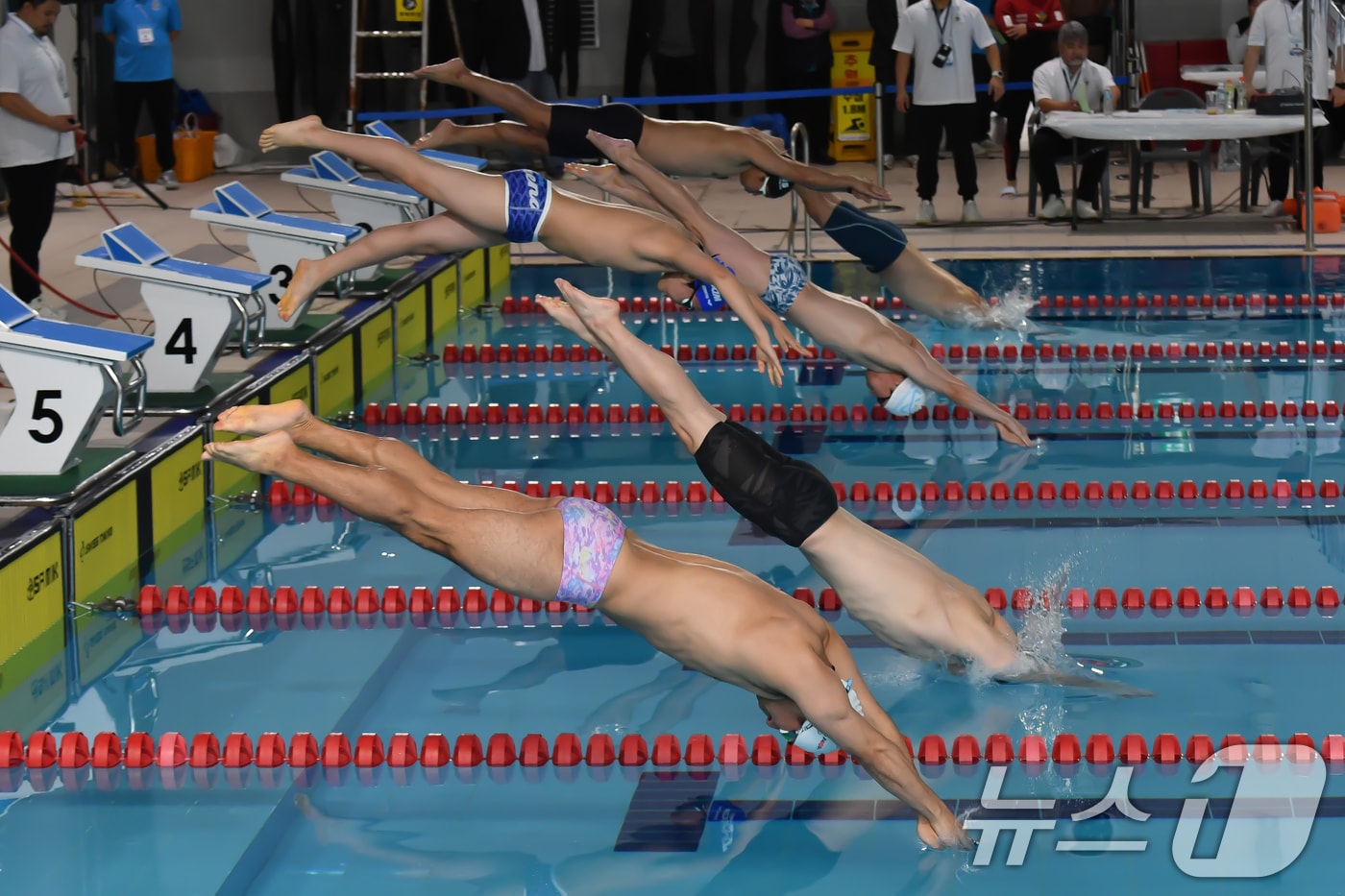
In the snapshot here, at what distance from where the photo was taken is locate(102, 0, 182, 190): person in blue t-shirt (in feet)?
37.3

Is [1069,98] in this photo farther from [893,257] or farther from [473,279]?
[893,257]

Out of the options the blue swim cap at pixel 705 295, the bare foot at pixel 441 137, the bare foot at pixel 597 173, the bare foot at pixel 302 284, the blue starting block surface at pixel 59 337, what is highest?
the bare foot at pixel 441 137

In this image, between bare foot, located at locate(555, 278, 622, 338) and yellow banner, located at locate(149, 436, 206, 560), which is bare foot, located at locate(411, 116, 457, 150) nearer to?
yellow banner, located at locate(149, 436, 206, 560)

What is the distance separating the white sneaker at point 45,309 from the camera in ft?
24.5

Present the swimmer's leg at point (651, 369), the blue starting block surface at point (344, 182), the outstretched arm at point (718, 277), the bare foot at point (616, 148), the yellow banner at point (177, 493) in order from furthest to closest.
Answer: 1. the blue starting block surface at point (344, 182)
2. the yellow banner at point (177, 493)
3. the bare foot at point (616, 148)
4. the outstretched arm at point (718, 277)
5. the swimmer's leg at point (651, 369)

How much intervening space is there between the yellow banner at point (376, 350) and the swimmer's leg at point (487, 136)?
1.60 meters

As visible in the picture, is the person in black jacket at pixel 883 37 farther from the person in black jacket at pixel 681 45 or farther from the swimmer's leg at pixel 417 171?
the swimmer's leg at pixel 417 171

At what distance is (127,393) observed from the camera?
5617 millimetres

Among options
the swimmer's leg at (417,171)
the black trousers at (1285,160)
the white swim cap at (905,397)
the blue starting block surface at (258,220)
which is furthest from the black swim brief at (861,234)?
the black trousers at (1285,160)

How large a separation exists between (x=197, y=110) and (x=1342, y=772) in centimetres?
1224

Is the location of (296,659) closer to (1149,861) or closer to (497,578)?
(497,578)

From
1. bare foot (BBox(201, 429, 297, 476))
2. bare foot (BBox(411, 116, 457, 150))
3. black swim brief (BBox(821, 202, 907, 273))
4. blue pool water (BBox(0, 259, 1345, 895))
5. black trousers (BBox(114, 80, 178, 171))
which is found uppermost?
black trousers (BBox(114, 80, 178, 171))

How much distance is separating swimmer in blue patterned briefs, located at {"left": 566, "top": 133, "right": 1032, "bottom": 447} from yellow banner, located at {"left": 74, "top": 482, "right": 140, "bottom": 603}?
185cm

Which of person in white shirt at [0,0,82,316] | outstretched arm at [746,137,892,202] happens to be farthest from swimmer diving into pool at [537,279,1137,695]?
person in white shirt at [0,0,82,316]
